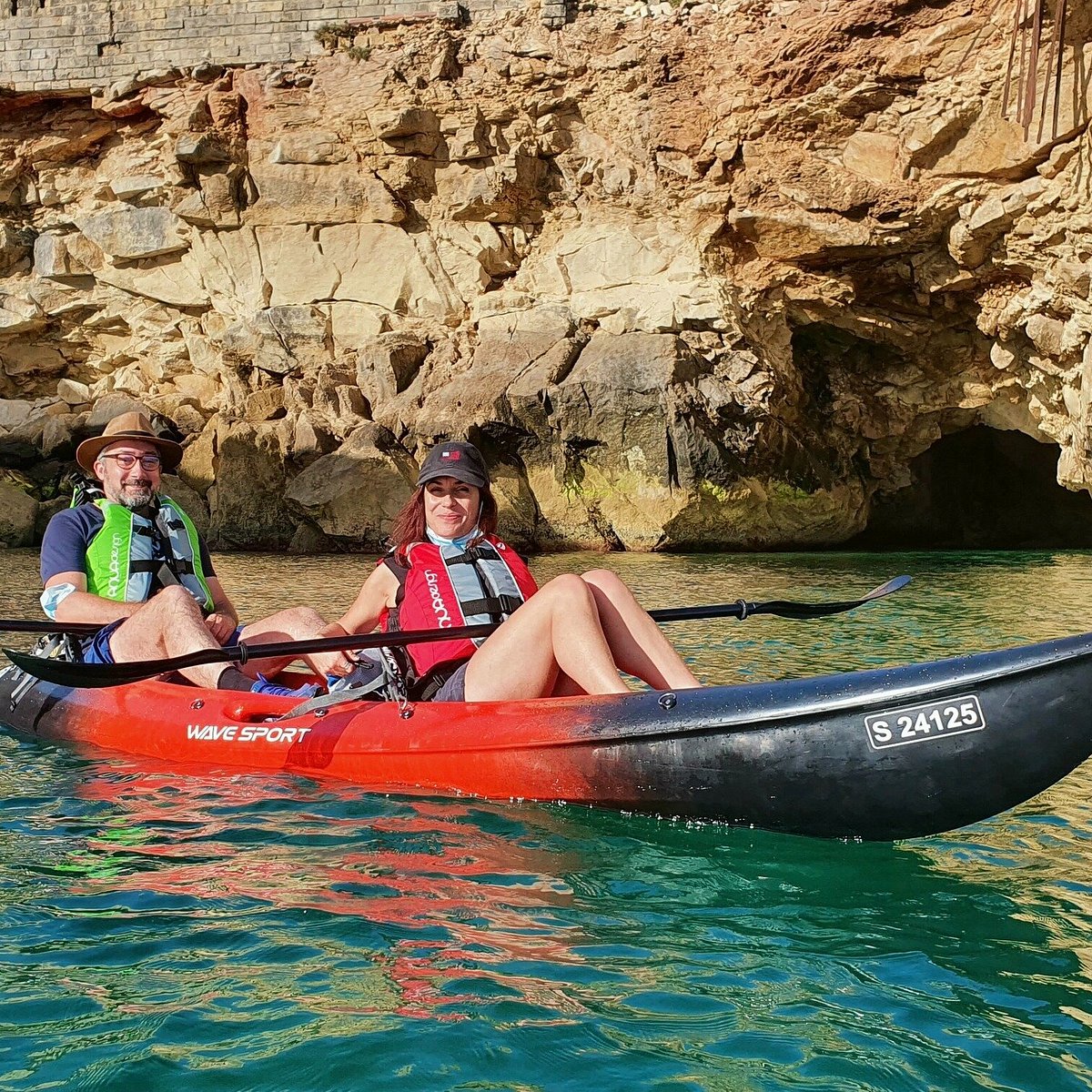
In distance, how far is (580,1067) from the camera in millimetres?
2096

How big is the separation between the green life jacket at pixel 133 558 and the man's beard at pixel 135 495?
3 cm

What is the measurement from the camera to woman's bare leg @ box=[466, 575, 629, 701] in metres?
3.60

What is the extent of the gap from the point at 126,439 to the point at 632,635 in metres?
2.43

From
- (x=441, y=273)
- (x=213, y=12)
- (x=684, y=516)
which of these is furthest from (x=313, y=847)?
(x=213, y=12)

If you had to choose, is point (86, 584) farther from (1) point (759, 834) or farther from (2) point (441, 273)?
(2) point (441, 273)

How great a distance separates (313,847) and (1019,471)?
18128 millimetres

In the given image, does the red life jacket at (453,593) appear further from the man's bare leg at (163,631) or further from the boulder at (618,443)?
the boulder at (618,443)

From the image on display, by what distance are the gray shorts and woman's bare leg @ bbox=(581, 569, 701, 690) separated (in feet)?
1.69

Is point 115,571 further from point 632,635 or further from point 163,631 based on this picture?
point 632,635

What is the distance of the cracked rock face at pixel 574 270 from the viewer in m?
13.5

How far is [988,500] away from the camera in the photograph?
1955cm

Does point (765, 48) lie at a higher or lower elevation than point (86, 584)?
higher

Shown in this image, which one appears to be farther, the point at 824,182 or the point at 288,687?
the point at 824,182

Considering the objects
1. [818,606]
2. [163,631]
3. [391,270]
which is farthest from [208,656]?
[391,270]
